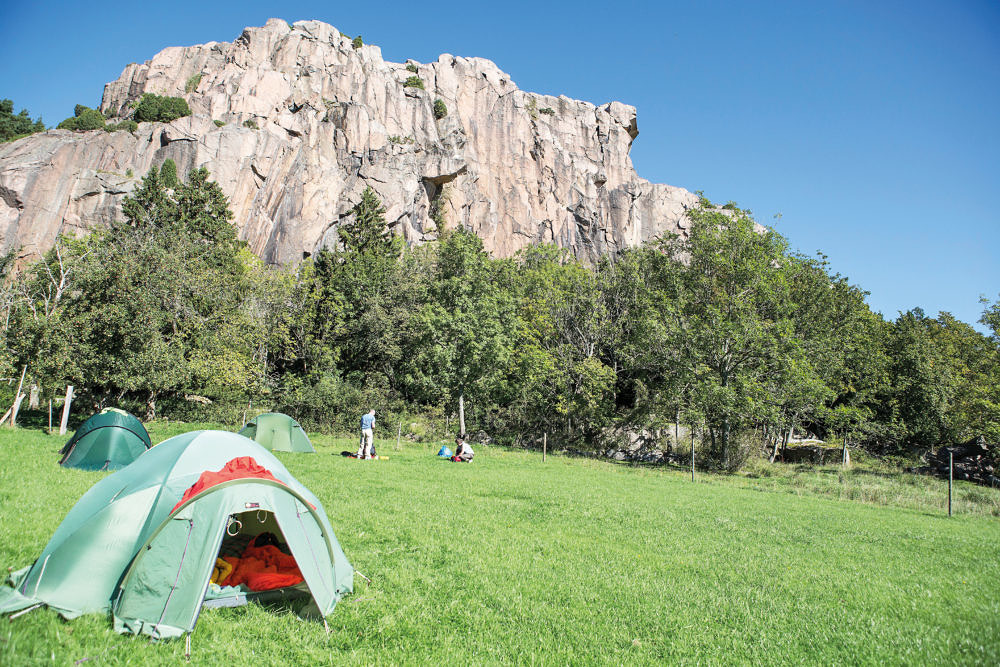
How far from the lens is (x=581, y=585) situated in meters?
7.45

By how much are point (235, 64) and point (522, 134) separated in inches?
1651

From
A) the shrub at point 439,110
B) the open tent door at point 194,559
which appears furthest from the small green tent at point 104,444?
the shrub at point 439,110

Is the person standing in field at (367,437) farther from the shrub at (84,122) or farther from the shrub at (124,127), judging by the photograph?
the shrub at (84,122)

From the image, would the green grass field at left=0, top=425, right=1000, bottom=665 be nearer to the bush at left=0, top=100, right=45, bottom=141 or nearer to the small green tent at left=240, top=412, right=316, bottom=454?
the small green tent at left=240, top=412, right=316, bottom=454

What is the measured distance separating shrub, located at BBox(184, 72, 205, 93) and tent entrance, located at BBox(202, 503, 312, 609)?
269 ft

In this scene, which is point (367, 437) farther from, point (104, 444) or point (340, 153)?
point (340, 153)

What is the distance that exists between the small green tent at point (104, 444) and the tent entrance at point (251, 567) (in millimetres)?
9249

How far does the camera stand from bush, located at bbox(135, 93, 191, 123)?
61.9 metres

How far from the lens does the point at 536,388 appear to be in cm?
3644

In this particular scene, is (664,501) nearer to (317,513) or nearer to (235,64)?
(317,513)

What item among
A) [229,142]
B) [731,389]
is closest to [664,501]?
[731,389]

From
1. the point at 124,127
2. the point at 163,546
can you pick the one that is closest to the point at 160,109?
the point at 124,127

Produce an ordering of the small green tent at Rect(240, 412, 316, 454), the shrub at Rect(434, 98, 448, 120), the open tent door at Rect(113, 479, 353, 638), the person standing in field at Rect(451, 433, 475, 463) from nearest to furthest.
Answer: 1. the open tent door at Rect(113, 479, 353, 638)
2. the small green tent at Rect(240, 412, 316, 454)
3. the person standing in field at Rect(451, 433, 475, 463)
4. the shrub at Rect(434, 98, 448, 120)

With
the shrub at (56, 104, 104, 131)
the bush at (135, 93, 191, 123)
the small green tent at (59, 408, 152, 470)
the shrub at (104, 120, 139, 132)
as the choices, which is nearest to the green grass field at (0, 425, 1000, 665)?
the small green tent at (59, 408, 152, 470)
